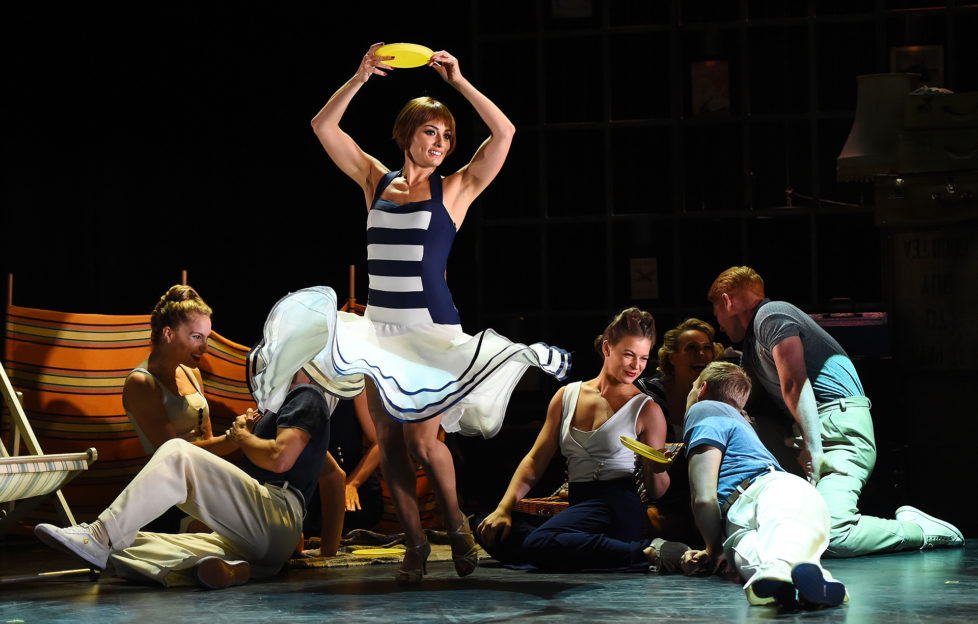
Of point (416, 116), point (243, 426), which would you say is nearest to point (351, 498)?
point (243, 426)

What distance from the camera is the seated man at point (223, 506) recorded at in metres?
3.98

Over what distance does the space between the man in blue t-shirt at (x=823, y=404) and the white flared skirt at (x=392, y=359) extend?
1.24 meters

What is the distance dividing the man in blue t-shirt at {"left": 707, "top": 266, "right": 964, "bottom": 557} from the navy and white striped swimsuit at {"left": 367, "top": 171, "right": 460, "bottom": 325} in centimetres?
151

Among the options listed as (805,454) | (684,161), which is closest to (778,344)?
(805,454)

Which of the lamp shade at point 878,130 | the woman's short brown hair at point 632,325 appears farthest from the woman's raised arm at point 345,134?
the lamp shade at point 878,130

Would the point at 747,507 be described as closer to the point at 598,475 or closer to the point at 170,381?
the point at 598,475

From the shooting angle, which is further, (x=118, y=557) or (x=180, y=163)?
(x=180, y=163)

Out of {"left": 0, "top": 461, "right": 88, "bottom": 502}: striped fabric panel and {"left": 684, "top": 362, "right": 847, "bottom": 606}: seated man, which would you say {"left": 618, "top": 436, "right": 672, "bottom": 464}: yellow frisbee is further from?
{"left": 0, "top": 461, "right": 88, "bottom": 502}: striped fabric panel

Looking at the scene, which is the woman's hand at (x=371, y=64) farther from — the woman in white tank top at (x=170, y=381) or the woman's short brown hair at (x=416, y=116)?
the woman in white tank top at (x=170, y=381)

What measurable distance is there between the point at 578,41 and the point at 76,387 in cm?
339

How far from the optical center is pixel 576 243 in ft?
22.9

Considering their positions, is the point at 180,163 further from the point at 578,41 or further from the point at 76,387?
the point at 578,41

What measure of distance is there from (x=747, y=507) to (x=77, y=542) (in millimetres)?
2173

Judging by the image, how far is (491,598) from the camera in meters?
3.69
